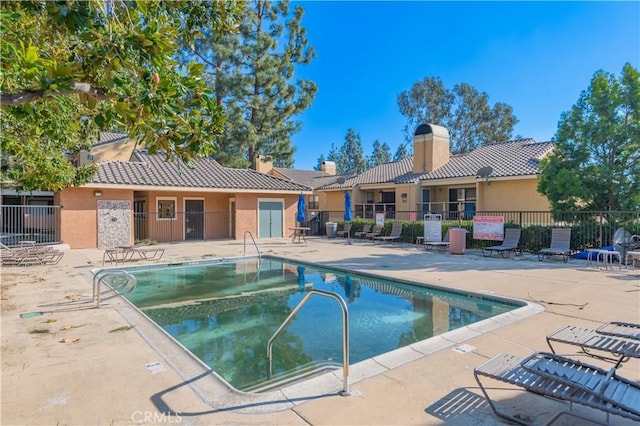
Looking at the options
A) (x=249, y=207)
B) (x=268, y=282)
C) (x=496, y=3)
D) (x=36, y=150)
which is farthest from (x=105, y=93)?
(x=249, y=207)

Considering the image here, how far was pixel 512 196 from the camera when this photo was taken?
21.4m

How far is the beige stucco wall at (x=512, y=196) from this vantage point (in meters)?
20.5

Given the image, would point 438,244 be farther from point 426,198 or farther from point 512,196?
point 426,198

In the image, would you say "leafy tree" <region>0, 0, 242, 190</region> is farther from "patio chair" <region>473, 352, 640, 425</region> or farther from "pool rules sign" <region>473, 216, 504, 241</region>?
"pool rules sign" <region>473, 216, 504, 241</region>

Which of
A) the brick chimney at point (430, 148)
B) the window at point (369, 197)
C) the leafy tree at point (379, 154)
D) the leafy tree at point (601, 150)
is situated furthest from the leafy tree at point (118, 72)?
the leafy tree at point (379, 154)

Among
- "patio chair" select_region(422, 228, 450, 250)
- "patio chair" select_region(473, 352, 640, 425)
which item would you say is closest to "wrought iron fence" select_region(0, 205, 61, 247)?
"patio chair" select_region(422, 228, 450, 250)

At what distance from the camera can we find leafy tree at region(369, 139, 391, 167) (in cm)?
8369

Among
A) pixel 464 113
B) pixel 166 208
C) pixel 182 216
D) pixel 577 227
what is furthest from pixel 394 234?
pixel 464 113

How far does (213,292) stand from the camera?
991 centimetres

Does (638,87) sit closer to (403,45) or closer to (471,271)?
(471,271)

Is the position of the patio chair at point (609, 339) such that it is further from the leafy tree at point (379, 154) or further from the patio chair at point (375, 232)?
the leafy tree at point (379, 154)

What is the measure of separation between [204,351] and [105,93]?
4.07m

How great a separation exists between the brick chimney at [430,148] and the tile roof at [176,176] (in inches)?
338

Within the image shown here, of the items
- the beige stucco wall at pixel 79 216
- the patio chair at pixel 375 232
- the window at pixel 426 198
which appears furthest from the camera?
the window at pixel 426 198
